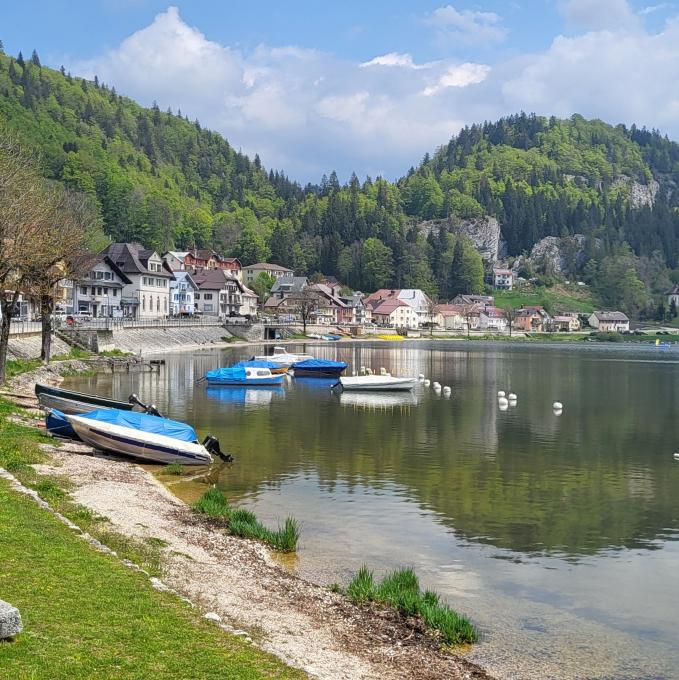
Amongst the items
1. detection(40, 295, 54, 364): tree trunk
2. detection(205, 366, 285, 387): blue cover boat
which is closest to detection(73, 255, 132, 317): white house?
detection(40, 295, 54, 364): tree trunk

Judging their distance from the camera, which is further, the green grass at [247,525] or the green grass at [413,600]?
the green grass at [247,525]

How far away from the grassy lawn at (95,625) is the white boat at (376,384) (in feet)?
155

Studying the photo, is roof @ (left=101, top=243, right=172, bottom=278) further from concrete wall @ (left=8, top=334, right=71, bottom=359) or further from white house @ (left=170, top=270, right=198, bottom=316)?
concrete wall @ (left=8, top=334, right=71, bottom=359)

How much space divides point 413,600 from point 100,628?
21.4 ft

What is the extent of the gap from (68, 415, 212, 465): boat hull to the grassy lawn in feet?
45.9

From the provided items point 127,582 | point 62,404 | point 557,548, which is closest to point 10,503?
point 127,582

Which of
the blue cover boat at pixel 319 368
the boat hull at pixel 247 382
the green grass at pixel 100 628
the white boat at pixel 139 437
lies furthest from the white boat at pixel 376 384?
the green grass at pixel 100 628

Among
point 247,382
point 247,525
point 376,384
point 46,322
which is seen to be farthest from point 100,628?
point 46,322

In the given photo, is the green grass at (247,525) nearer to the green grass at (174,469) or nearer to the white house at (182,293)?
the green grass at (174,469)

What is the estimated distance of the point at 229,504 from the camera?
79.8 feet

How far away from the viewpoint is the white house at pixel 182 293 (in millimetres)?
153375

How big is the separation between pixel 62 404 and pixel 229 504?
1655cm

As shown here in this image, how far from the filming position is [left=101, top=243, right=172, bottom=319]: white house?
129500 mm

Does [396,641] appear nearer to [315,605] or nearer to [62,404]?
[315,605]
